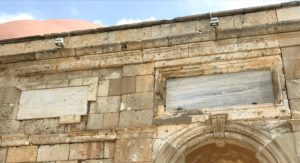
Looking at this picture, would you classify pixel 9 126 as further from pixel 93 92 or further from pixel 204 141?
pixel 204 141

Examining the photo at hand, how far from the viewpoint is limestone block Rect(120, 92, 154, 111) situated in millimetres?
5785

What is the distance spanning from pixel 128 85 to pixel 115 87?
21 centimetres

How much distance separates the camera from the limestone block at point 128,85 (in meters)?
5.99

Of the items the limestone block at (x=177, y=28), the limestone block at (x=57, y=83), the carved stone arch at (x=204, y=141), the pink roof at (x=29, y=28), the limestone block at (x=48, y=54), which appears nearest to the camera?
the carved stone arch at (x=204, y=141)

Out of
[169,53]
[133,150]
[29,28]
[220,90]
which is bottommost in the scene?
[133,150]

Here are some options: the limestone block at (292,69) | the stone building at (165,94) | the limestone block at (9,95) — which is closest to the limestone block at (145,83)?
the stone building at (165,94)

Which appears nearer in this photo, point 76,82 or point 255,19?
point 255,19

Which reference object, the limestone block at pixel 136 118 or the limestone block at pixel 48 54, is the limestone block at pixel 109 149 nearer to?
the limestone block at pixel 136 118

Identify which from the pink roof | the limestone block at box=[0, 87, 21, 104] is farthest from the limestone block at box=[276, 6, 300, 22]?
the pink roof

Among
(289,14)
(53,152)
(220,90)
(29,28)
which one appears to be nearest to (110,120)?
(53,152)

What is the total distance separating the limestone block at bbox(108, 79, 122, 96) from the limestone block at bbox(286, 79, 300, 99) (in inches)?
93.8

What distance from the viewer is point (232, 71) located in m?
5.76

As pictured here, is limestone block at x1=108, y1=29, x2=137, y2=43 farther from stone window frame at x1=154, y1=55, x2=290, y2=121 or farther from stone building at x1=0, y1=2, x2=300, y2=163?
stone window frame at x1=154, y1=55, x2=290, y2=121

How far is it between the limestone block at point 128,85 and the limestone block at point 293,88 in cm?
216
